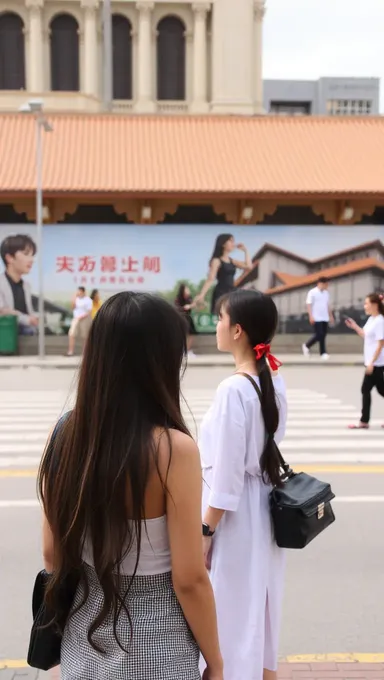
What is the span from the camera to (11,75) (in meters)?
38.2

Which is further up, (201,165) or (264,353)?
(201,165)

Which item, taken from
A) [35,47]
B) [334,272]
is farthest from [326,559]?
[35,47]

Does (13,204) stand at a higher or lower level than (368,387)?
higher

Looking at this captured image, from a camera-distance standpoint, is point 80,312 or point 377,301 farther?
point 80,312

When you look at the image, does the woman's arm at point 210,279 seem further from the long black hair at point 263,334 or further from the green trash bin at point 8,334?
the long black hair at point 263,334

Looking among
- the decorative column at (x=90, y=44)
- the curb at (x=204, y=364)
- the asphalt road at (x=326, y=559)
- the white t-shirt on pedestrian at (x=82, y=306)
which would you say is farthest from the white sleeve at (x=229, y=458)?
the decorative column at (x=90, y=44)

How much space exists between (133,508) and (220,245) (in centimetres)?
1803

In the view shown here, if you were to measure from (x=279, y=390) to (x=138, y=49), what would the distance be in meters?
39.5

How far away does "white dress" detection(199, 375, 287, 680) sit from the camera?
257 centimetres

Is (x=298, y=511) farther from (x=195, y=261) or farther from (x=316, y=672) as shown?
(x=195, y=261)

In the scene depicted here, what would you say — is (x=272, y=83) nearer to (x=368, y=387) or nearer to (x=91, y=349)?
(x=368, y=387)

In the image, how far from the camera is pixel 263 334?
2760 mm

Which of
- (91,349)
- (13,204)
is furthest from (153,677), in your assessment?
(13,204)

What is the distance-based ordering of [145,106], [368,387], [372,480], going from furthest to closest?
[145,106], [368,387], [372,480]
